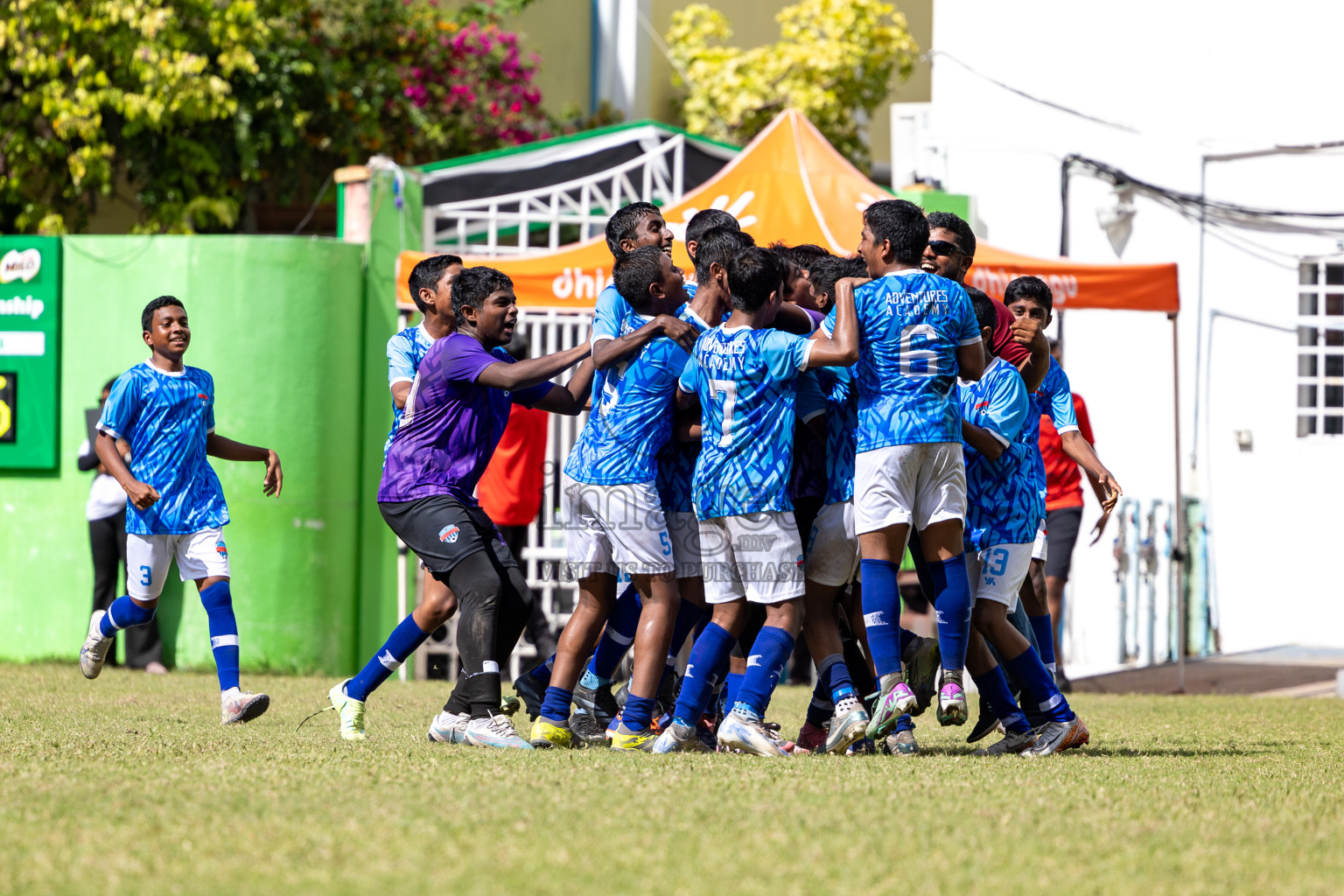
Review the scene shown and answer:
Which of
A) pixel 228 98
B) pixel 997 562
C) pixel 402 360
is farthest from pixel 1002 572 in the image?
pixel 228 98

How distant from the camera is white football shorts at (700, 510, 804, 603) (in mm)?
5762

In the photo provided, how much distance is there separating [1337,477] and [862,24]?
8.84 m

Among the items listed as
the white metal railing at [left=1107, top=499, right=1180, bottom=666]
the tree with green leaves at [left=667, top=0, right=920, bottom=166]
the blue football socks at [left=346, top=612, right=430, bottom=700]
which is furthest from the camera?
the tree with green leaves at [left=667, top=0, right=920, bottom=166]

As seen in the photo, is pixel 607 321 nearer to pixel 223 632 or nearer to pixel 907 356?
pixel 907 356

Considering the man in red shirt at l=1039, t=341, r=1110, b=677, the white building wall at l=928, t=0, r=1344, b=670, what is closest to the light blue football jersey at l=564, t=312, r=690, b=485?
the man in red shirt at l=1039, t=341, r=1110, b=677

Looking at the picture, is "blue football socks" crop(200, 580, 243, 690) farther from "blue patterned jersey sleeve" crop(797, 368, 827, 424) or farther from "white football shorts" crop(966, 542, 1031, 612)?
"white football shorts" crop(966, 542, 1031, 612)

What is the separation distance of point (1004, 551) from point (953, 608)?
0.42m

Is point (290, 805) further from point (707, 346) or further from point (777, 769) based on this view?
point (707, 346)

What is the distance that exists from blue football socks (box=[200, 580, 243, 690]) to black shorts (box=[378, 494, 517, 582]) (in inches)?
49.7

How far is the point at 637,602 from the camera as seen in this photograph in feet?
21.7

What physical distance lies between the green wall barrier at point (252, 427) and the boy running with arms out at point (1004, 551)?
5.32 m

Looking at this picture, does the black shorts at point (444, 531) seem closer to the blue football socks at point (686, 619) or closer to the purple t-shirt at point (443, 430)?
the purple t-shirt at point (443, 430)

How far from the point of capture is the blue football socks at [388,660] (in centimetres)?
630

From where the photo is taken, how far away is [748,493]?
18.9ft
